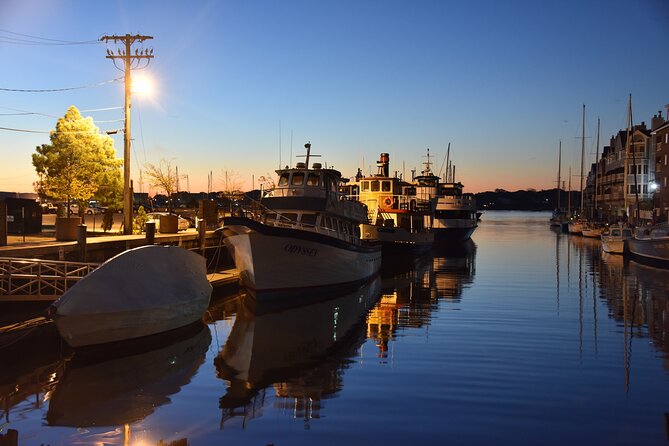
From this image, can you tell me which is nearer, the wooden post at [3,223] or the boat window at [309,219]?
the wooden post at [3,223]

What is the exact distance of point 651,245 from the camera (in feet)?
137

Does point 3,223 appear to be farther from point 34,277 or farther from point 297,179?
point 297,179

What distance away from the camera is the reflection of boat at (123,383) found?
1124 centimetres

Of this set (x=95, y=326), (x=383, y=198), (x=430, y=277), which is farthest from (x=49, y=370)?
(x=383, y=198)

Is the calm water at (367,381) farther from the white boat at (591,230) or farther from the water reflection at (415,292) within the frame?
the white boat at (591,230)

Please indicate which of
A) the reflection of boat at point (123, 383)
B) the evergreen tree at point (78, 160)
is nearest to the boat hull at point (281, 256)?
the reflection of boat at point (123, 383)

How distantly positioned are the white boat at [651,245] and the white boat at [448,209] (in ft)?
85.3

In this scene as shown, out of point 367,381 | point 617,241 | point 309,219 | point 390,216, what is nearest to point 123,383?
point 367,381

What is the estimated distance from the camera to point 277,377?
14.2 meters

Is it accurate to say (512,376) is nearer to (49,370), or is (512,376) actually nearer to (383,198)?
(49,370)

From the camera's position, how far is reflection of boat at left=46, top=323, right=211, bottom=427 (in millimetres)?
11242

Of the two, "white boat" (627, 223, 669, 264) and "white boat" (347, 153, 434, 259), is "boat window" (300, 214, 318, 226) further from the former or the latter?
"white boat" (627, 223, 669, 264)

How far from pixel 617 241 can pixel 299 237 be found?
3610 centimetres

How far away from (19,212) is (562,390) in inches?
1100
